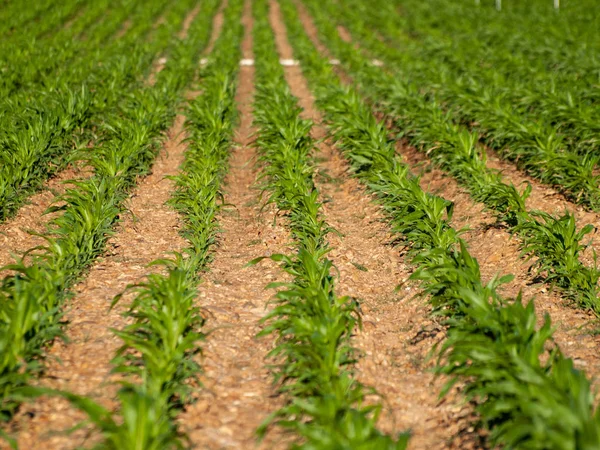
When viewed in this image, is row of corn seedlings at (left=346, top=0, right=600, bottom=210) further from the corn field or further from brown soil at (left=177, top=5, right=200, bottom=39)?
brown soil at (left=177, top=5, right=200, bottom=39)

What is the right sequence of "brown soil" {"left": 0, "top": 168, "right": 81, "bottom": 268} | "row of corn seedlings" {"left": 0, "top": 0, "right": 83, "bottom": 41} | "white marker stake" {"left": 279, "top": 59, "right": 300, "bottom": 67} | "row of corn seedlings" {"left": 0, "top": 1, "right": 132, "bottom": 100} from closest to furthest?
"brown soil" {"left": 0, "top": 168, "right": 81, "bottom": 268} → "row of corn seedlings" {"left": 0, "top": 1, "right": 132, "bottom": 100} → "white marker stake" {"left": 279, "top": 59, "right": 300, "bottom": 67} → "row of corn seedlings" {"left": 0, "top": 0, "right": 83, "bottom": 41}

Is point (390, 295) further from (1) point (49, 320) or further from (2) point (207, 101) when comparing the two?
(2) point (207, 101)

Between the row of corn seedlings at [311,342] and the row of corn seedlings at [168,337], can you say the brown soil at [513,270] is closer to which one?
the row of corn seedlings at [311,342]

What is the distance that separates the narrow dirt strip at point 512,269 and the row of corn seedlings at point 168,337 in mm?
2303

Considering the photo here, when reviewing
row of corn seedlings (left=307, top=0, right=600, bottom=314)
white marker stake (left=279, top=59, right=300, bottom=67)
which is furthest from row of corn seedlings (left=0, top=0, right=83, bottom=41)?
row of corn seedlings (left=307, top=0, right=600, bottom=314)

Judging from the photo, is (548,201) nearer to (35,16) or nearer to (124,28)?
(124,28)

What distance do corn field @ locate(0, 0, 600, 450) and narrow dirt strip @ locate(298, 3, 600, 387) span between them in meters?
0.03

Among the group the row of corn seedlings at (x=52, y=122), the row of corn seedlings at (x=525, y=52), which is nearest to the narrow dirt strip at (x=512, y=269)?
the row of corn seedlings at (x=525, y=52)

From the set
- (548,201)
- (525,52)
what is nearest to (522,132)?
(548,201)

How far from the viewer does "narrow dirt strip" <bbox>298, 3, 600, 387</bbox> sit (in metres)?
4.44

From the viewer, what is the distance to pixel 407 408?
3.91m

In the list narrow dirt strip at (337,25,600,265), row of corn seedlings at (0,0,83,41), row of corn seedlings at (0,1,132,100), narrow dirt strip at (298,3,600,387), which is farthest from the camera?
row of corn seedlings at (0,0,83,41)

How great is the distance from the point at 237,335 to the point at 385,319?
1.20 m

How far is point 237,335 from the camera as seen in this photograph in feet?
15.2
